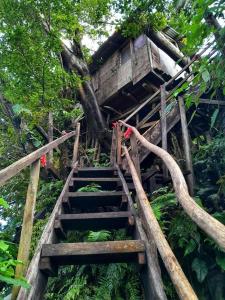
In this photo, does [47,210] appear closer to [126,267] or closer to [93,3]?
[126,267]

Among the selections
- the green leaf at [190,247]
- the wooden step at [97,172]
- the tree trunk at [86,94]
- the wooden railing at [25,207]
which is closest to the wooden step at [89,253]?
the wooden railing at [25,207]

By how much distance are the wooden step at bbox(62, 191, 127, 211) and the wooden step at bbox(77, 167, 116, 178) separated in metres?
1.29

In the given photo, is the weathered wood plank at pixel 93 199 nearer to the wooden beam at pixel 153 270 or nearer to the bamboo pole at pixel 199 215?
the wooden beam at pixel 153 270

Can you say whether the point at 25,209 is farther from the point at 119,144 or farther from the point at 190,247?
the point at 119,144

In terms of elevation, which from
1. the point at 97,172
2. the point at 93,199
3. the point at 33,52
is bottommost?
the point at 93,199

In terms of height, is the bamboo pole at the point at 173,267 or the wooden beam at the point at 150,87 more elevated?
the wooden beam at the point at 150,87

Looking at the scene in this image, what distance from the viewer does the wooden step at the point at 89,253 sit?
240 cm

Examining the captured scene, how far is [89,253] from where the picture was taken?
246 cm

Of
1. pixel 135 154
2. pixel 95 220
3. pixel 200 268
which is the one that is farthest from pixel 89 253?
pixel 135 154

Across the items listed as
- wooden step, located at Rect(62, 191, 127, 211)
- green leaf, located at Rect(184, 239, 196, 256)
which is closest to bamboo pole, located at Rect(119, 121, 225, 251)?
green leaf, located at Rect(184, 239, 196, 256)

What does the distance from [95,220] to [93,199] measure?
0.71 m

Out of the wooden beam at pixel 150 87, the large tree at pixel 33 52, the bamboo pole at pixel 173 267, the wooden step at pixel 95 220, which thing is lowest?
the bamboo pole at pixel 173 267

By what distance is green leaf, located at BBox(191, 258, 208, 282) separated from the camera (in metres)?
3.12

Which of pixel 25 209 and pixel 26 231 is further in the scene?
pixel 25 209
